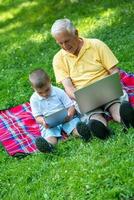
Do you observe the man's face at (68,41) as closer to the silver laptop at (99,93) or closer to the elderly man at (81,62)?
the elderly man at (81,62)

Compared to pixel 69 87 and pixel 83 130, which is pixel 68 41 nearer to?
pixel 69 87

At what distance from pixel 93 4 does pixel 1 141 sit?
19.9ft

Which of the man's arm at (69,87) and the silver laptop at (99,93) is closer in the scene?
the silver laptop at (99,93)

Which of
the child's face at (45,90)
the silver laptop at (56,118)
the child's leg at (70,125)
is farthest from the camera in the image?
the child's leg at (70,125)

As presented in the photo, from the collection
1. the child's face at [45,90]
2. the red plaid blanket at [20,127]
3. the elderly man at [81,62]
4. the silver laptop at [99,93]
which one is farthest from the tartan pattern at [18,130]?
the silver laptop at [99,93]

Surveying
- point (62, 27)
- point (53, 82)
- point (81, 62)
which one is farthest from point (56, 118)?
point (53, 82)

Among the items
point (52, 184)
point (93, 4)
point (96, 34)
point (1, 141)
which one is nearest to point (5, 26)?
point (93, 4)

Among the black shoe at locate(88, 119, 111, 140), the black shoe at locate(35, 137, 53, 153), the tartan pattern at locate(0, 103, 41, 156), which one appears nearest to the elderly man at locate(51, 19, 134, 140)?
the black shoe at locate(88, 119, 111, 140)

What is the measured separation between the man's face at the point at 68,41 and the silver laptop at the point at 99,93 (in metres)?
0.74

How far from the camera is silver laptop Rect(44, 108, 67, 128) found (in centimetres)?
682

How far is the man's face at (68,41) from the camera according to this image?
22.5 ft

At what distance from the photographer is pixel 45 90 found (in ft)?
23.0

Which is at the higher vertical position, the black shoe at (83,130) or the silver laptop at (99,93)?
the silver laptop at (99,93)

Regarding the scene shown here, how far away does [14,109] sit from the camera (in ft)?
28.1
